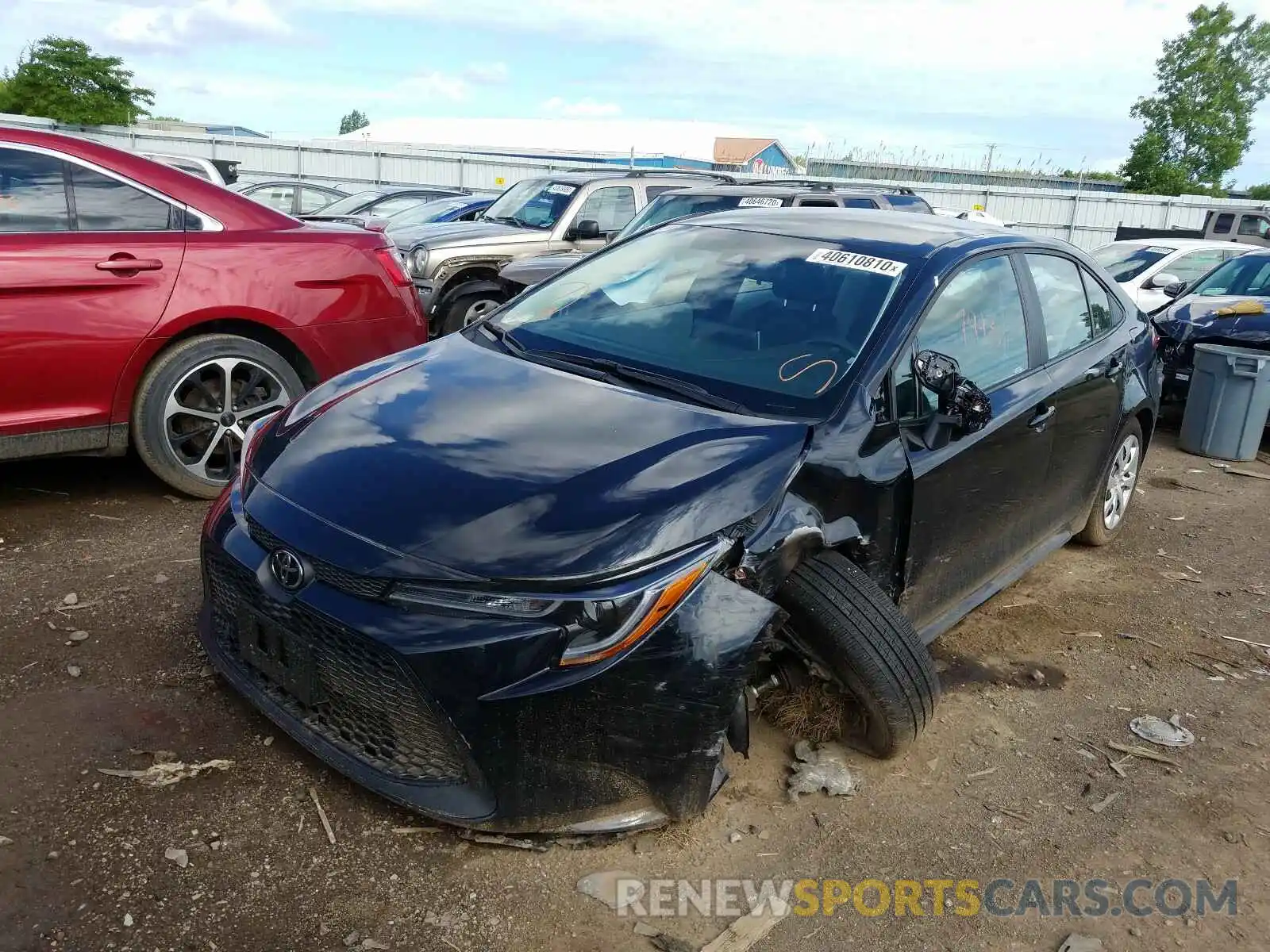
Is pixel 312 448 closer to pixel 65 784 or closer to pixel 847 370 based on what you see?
pixel 65 784

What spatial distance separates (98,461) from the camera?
544 cm

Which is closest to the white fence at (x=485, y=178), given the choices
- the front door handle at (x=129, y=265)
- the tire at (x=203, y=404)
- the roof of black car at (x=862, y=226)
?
the tire at (x=203, y=404)

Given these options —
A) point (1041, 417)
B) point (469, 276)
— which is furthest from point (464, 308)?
point (1041, 417)

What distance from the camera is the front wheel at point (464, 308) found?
882cm

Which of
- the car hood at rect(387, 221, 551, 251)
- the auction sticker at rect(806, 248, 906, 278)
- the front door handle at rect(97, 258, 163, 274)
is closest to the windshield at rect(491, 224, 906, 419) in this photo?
the auction sticker at rect(806, 248, 906, 278)

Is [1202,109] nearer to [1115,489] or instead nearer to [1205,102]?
[1205,102]

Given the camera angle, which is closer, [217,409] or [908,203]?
[217,409]

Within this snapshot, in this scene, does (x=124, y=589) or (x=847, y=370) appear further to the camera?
(x=124, y=589)

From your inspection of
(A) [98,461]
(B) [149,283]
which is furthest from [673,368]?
(A) [98,461]

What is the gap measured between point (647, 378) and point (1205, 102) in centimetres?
4906

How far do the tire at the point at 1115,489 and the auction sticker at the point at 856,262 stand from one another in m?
2.10

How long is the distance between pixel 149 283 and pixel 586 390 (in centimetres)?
250

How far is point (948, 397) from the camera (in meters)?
3.22

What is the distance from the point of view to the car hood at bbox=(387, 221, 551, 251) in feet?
29.1
